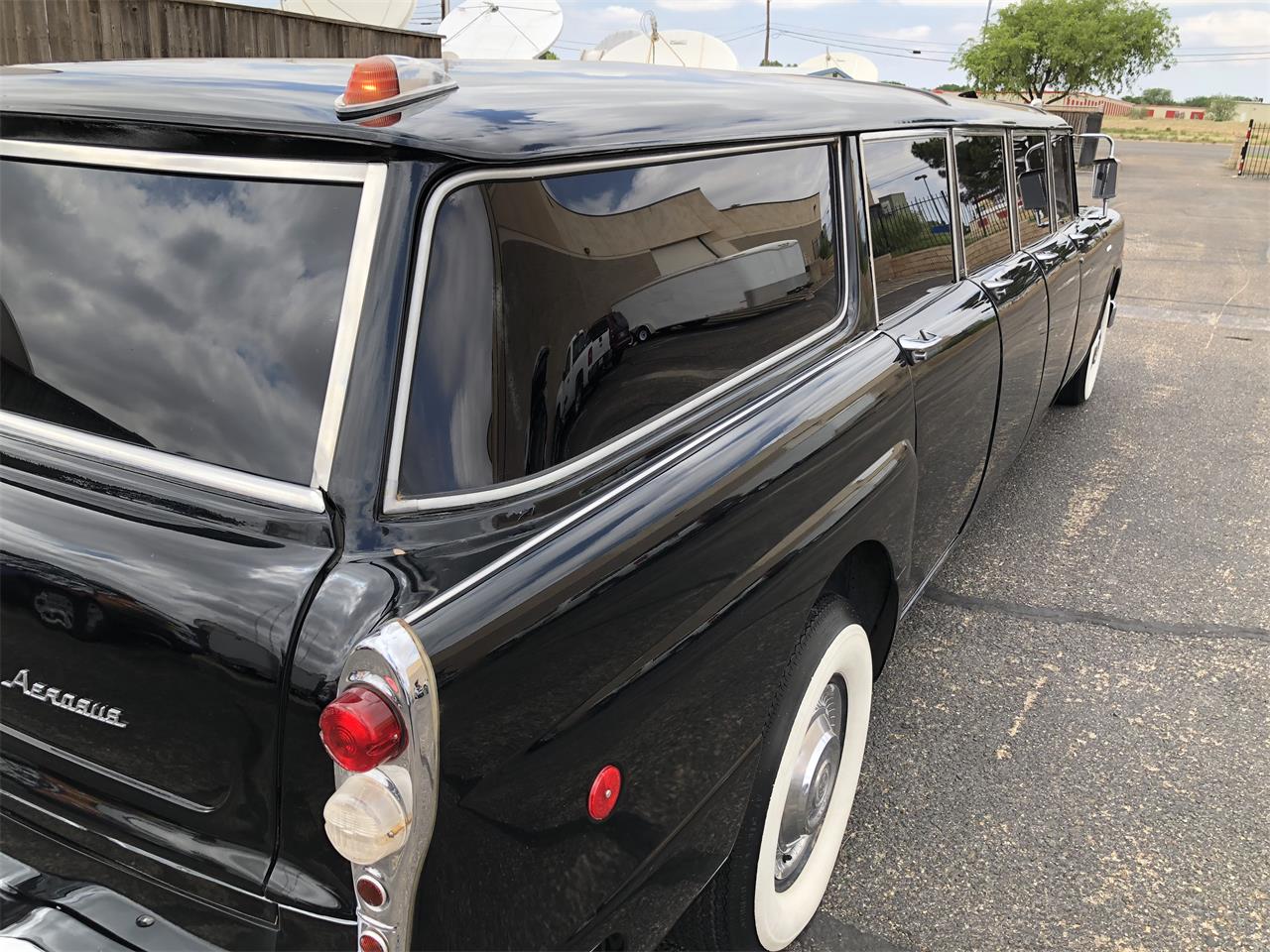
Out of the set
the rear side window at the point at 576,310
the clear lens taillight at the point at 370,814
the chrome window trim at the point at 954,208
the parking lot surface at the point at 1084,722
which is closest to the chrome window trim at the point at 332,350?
the rear side window at the point at 576,310

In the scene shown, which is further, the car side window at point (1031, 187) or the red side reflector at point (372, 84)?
the car side window at point (1031, 187)

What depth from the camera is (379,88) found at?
1.40 m

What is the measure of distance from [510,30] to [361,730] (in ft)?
66.3

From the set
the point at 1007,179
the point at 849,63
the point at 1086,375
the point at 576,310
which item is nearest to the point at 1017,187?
the point at 1007,179

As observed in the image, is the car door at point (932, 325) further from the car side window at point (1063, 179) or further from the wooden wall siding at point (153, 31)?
the wooden wall siding at point (153, 31)

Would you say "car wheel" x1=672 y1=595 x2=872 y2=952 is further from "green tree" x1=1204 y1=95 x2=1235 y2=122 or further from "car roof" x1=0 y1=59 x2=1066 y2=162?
"green tree" x1=1204 y1=95 x2=1235 y2=122

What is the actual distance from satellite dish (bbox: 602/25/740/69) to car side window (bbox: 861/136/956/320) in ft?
59.0

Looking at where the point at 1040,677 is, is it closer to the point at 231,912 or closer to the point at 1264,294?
the point at 231,912

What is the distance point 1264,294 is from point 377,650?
11.5 metres

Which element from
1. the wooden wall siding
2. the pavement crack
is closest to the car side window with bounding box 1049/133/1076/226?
the pavement crack

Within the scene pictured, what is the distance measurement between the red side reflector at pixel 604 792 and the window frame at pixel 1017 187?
326 centimetres

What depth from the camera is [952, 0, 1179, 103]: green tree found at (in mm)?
37938

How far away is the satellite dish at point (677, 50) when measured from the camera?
19.8 meters

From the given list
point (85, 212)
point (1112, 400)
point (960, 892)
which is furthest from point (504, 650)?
point (1112, 400)
